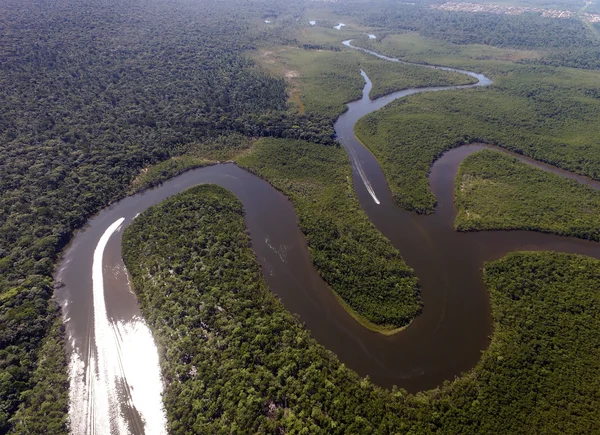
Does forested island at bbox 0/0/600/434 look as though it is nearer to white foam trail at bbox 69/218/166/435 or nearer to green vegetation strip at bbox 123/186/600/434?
green vegetation strip at bbox 123/186/600/434

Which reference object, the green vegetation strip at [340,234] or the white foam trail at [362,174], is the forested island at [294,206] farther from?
the white foam trail at [362,174]

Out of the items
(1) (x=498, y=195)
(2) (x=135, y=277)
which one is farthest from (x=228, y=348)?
(1) (x=498, y=195)

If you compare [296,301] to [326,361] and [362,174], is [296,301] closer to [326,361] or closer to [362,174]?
[326,361]

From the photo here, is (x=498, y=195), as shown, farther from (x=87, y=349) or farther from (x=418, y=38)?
(x=418, y=38)

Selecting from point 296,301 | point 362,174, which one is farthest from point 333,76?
point 296,301

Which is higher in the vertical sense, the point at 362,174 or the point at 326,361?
the point at 362,174
